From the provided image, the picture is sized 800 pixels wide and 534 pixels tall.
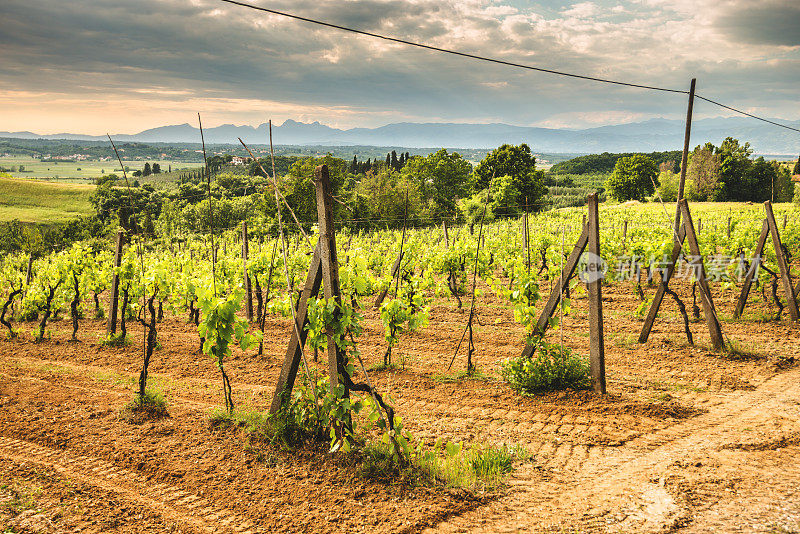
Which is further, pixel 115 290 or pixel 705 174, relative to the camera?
pixel 705 174

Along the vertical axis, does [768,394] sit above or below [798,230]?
below

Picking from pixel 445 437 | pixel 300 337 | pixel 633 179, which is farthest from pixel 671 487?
pixel 633 179

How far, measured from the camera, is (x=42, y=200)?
6875 centimetres

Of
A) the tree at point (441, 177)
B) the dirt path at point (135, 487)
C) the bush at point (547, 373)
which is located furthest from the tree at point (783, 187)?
the dirt path at point (135, 487)

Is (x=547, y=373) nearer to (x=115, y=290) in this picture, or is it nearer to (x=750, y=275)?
(x=750, y=275)

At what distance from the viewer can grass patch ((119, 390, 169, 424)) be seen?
518 cm

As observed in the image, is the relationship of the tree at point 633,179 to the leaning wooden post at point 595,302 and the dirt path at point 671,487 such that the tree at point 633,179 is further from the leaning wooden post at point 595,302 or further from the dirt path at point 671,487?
the dirt path at point 671,487

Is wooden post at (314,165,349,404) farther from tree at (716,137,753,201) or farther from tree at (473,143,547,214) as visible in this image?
tree at (716,137,753,201)

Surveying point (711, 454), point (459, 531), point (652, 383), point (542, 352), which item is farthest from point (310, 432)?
point (652, 383)

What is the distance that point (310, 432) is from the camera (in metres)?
4.39

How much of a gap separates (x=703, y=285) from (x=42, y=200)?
86188 millimetres

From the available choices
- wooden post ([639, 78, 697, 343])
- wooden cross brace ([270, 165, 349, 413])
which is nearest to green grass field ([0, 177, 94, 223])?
wooden cross brace ([270, 165, 349, 413])

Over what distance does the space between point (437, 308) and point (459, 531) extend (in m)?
8.64

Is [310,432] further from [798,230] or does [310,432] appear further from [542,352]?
[798,230]
